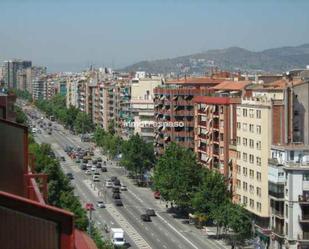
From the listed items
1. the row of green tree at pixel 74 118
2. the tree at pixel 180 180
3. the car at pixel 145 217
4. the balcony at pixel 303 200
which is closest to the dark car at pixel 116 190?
the tree at pixel 180 180

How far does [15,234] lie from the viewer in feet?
14.7

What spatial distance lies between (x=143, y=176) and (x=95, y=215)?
51.1 ft

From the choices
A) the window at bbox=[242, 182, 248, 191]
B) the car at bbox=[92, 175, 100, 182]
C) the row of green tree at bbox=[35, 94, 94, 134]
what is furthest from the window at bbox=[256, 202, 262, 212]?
the row of green tree at bbox=[35, 94, 94, 134]

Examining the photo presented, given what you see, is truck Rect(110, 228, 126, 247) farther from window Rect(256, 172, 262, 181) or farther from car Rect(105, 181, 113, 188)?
car Rect(105, 181, 113, 188)

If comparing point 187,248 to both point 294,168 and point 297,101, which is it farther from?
point 297,101

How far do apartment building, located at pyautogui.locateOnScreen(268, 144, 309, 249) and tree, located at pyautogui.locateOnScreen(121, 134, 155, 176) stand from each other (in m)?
22.1

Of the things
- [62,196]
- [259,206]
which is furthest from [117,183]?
[62,196]

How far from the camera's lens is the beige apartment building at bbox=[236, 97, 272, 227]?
32688 mm

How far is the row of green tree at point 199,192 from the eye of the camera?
1244 inches

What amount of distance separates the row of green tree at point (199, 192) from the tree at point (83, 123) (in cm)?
5187

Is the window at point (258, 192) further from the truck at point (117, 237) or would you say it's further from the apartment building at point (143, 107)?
the apartment building at point (143, 107)

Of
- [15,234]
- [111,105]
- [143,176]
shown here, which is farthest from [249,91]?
[111,105]

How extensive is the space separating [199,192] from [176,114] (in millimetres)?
18041

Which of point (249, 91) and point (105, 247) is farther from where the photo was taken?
point (249, 91)
